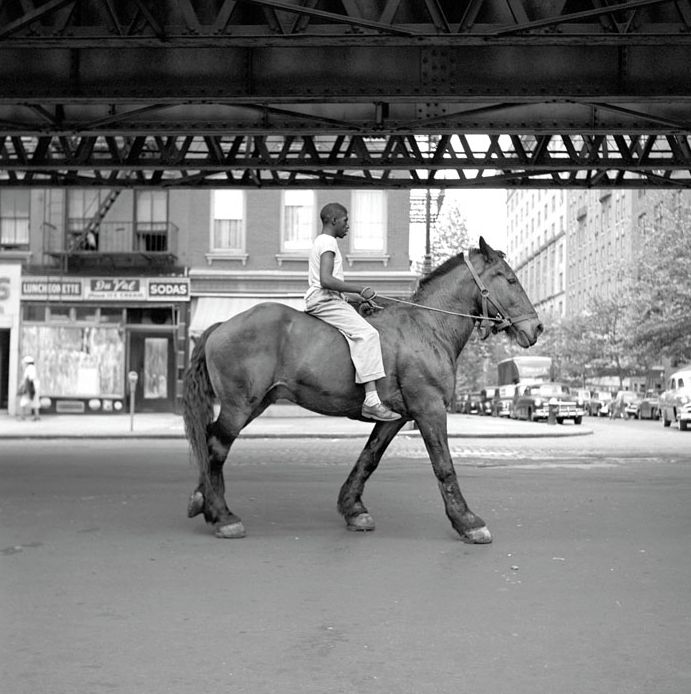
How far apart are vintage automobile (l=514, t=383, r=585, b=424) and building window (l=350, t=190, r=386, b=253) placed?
31.8ft

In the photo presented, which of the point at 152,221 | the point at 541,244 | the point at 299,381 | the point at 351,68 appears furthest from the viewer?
the point at 541,244

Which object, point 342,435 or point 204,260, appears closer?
point 342,435

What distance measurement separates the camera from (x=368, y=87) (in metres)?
12.7

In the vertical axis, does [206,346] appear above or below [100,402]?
above

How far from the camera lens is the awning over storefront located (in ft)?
111

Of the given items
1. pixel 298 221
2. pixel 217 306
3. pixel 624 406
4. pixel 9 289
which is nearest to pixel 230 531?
pixel 217 306

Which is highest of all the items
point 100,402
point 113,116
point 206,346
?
point 113,116

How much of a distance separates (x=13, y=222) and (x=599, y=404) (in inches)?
1517

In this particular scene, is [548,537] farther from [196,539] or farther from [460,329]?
[196,539]

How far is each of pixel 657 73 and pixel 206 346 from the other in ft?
25.9

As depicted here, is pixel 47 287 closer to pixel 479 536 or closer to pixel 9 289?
pixel 9 289

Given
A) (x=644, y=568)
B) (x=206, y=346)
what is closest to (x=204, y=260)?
(x=206, y=346)

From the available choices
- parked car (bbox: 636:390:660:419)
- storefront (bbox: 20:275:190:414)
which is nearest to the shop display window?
storefront (bbox: 20:275:190:414)

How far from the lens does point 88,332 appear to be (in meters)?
34.9
